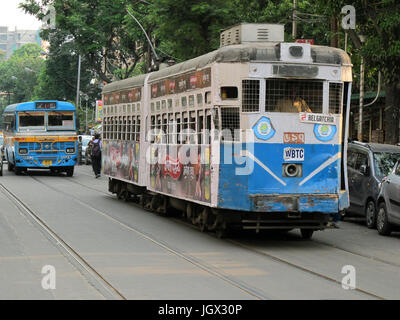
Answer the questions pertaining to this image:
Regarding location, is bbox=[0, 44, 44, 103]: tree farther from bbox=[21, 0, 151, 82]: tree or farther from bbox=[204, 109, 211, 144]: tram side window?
bbox=[204, 109, 211, 144]: tram side window

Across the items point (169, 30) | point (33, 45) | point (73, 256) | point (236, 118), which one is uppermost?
point (33, 45)

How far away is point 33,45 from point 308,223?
18052 centimetres

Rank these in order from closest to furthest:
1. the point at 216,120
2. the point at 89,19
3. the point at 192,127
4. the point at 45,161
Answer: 1. the point at 216,120
2. the point at 192,127
3. the point at 45,161
4. the point at 89,19

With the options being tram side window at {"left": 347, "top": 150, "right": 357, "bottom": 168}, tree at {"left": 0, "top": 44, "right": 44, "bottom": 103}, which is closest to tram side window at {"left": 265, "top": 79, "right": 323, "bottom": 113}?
tram side window at {"left": 347, "top": 150, "right": 357, "bottom": 168}

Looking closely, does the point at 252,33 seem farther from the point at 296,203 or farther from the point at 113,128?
the point at 113,128

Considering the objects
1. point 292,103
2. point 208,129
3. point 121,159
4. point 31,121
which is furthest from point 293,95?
point 31,121

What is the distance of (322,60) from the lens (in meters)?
15.0

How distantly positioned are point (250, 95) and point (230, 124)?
59 centimetres

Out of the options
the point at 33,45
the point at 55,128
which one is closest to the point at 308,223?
the point at 55,128

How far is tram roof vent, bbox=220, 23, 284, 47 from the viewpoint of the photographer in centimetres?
1595

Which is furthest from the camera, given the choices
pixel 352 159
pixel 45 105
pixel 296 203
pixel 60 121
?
pixel 60 121

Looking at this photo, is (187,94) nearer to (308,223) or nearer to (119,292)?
(308,223)

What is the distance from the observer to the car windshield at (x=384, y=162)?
19344 mm

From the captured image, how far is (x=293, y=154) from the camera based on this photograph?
14.8 meters
